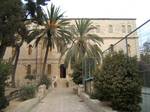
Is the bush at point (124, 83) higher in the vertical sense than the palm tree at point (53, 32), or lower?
lower

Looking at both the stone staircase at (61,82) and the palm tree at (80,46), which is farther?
the stone staircase at (61,82)

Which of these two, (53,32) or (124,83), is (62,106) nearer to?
(124,83)

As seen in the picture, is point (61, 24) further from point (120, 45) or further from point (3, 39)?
point (120, 45)

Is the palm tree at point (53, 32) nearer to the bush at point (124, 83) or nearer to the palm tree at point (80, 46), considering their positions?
the palm tree at point (80, 46)

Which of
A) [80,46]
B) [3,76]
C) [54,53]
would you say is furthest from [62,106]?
[54,53]

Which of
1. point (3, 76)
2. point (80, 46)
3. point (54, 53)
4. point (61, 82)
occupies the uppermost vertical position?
point (54, 53)

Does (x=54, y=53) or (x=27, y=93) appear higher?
(x=54, y=53)

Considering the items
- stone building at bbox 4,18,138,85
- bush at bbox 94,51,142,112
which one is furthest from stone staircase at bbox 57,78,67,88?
bush at bbox 94,51,142,112

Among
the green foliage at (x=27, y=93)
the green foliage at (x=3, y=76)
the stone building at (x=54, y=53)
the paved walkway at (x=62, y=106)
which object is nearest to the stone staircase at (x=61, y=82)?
the stone building at (x=54, y=53)

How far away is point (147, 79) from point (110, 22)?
59.8 metres

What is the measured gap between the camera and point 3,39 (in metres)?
26.5

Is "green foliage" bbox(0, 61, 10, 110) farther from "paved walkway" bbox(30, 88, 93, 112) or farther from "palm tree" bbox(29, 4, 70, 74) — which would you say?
"palm tree" bbox(29, 4, 70, 74)

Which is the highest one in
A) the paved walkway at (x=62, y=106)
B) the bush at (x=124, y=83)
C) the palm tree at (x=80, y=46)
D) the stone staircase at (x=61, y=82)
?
the palm tree at (x=80, y=46)

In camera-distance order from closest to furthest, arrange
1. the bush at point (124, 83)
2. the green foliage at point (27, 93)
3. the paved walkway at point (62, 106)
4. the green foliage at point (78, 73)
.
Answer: the bush at point (124, 83), the paved walkway at point (62, 106), the green foliage at point (27, 93), the green foliage at point (78, 73)
